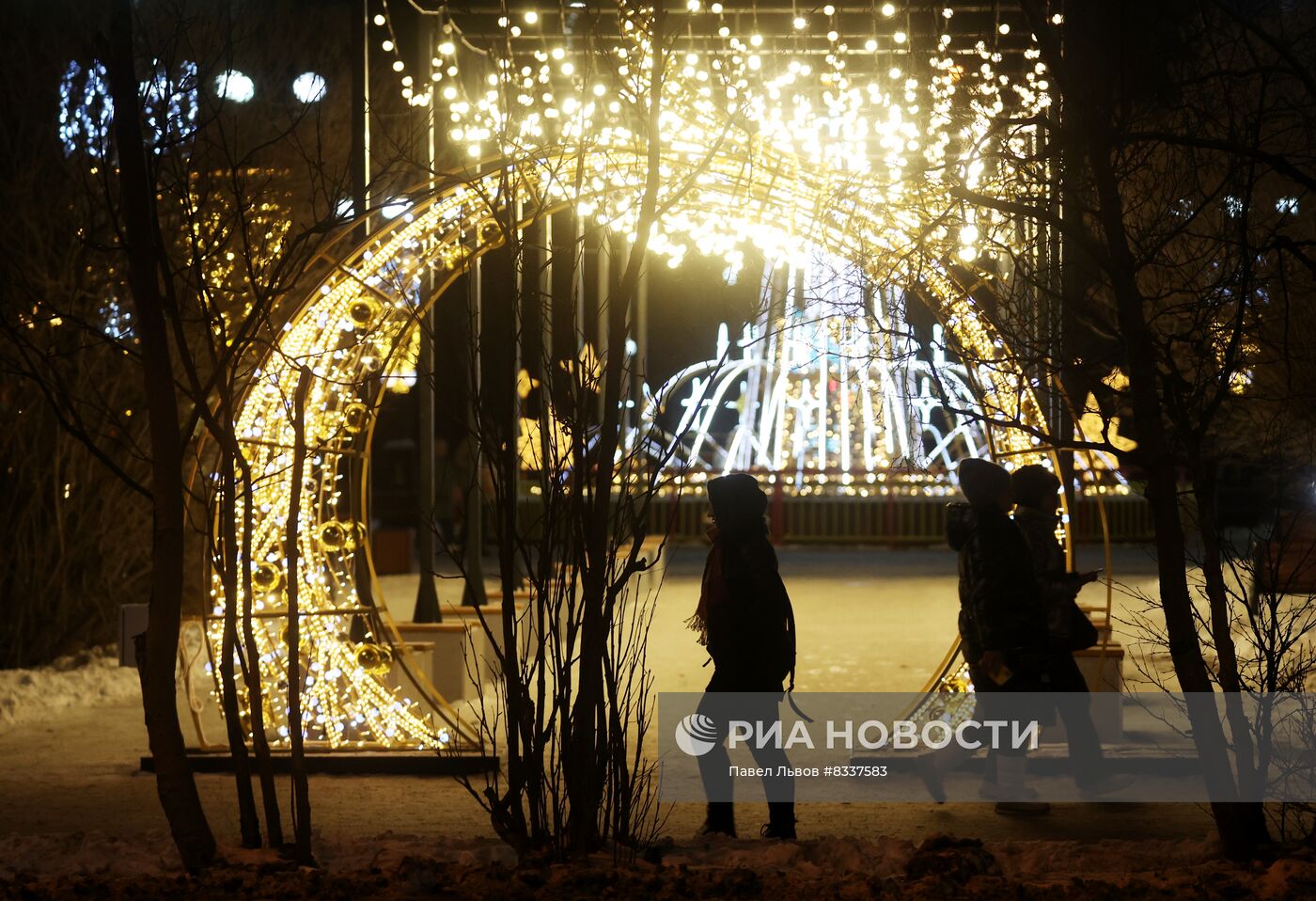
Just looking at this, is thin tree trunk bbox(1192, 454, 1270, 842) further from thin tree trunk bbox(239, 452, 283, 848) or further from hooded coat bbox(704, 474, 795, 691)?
thin tree trunk bbox(239, 452, 283, 848)

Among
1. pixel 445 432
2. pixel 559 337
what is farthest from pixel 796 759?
pixel 445 432

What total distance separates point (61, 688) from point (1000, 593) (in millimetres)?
7727

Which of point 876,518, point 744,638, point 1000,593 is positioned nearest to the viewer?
point 744,638

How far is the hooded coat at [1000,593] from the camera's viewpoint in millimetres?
7098

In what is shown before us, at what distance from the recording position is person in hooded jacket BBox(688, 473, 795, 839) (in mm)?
6488

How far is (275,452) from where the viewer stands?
339 inches

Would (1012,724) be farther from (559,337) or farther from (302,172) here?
(302,172)

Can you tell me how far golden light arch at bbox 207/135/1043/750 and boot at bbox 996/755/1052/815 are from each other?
2.39 feet

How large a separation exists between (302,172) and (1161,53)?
39.0 ft

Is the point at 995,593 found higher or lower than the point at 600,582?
lower

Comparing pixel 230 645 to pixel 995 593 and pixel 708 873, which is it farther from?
pixel 995 593

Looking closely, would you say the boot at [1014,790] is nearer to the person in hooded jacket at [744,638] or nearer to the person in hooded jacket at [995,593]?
the person in hooded jacket at [995,593]

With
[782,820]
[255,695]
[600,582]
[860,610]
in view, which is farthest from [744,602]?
[860,610]

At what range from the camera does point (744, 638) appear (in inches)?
256
